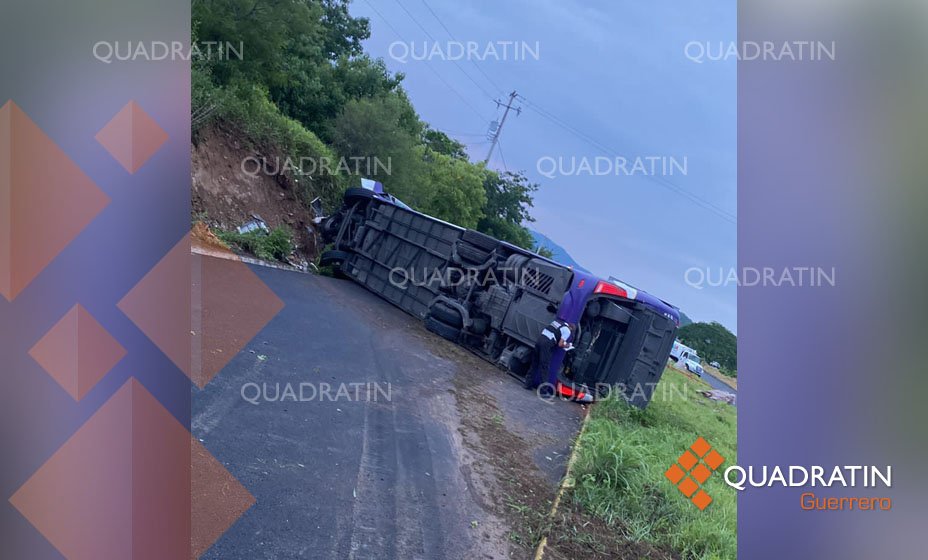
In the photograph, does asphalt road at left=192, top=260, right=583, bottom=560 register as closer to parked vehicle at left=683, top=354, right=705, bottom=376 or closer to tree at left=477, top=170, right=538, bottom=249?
parked vehicle at left=683, top=354, right=705, bottom=376

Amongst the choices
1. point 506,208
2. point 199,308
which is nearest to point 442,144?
point 506,208

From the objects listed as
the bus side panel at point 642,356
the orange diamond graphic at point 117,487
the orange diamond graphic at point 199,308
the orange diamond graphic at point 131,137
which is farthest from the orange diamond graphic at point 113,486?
the bus side panel at point 642,356

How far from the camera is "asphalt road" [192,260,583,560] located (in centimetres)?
287

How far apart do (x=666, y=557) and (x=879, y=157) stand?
265 centimetres

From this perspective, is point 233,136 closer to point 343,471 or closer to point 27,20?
point 343,471

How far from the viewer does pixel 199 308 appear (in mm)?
5895

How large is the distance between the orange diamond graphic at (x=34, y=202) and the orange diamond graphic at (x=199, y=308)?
174mm

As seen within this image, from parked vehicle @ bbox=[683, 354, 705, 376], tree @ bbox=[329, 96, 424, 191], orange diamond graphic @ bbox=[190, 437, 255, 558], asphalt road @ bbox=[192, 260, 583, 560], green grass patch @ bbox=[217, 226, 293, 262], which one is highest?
tree @ bbox=[329, 96, 424, 191]

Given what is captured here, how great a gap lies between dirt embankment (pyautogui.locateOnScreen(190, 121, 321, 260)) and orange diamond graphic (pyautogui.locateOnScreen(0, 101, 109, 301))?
449 inches

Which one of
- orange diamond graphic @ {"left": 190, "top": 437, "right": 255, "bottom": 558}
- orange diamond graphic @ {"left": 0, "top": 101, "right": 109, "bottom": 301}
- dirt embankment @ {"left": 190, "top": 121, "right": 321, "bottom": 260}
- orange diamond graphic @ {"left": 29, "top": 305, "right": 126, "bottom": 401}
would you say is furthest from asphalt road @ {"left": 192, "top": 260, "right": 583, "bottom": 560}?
dirt embankment @ {"left": 190, "top": 121, "right": 321, "bottom": 260}

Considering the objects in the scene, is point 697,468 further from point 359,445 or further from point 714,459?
point 359,445

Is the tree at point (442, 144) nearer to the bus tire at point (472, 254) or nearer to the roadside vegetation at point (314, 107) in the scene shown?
the roadside vegetation at point (314, 107)

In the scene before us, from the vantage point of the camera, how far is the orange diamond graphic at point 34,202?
1089mm

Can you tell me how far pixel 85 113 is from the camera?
45.0 inches
